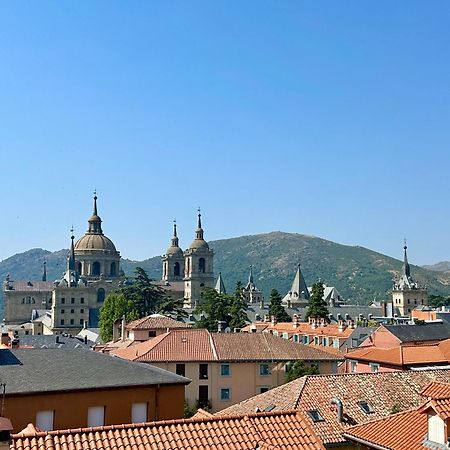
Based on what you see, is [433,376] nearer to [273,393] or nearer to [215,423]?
[273,393]

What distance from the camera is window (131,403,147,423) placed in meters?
23.4

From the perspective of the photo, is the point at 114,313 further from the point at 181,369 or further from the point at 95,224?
the point at 95,224

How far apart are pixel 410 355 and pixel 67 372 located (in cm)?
2438

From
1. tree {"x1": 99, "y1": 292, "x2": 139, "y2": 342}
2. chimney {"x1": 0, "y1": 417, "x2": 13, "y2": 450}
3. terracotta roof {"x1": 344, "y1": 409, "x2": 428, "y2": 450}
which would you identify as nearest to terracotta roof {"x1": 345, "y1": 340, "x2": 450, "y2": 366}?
terracotta roof {"x1": 344, "y1": 409, "x2": 428, "y2": 450}

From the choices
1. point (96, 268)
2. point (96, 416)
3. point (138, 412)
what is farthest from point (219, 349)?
point (96, 268)

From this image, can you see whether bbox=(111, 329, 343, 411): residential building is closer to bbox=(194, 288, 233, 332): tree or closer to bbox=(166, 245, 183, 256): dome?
bbox=(194, 288, 233, 332): tree

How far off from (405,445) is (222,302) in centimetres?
6749

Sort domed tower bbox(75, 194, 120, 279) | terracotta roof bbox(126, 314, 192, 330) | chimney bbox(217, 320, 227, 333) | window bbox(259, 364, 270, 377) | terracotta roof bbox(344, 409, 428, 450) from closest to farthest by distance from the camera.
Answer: terracotta roof bbox(344, 409, 428, 450) < window bbox(259, 364, 270, 377) < terracotta roof bbox(126, 314, 192, 330) < chimney bbox(217, 320, 227, 333) < domed tower bbox(75, 194, 120, 279)

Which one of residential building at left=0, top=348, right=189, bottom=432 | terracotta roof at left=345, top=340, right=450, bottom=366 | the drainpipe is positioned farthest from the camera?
terracotta roof at left=345, top=340, right=450, bottom=366

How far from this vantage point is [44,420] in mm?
21906

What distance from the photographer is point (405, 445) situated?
52.7ft

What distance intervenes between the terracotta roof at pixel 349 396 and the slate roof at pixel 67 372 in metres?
6.57

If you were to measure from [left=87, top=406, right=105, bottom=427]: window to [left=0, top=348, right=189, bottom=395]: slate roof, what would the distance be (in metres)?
0.83

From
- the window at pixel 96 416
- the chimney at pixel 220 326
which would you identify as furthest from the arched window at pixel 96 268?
the window at pixel 96 416
